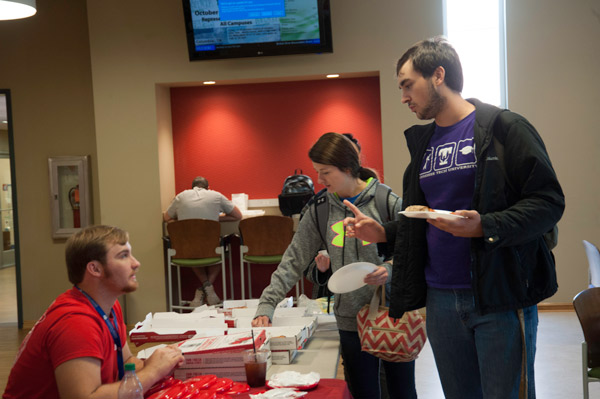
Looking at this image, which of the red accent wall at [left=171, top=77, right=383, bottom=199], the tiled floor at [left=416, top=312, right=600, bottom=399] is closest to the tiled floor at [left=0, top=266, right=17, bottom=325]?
the red accent wall at [left=171, top=77, right=383, bottom=199]

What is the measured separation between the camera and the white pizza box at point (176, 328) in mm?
2449

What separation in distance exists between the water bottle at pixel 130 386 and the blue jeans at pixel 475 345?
2.92 ft

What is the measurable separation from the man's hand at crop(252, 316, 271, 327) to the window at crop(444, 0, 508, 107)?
16.2 feet

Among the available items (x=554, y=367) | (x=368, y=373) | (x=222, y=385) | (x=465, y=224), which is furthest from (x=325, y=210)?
(x=554, y=367)

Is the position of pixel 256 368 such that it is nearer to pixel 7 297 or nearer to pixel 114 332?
pixel 114 332

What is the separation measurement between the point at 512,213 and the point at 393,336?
0.80 meters

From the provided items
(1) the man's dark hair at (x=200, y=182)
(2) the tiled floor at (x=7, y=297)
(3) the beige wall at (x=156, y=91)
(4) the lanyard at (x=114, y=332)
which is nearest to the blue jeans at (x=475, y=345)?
(4) the lanyard at (x=114, y=332)

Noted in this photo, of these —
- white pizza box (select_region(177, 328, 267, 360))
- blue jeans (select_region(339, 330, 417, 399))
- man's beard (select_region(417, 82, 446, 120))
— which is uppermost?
man's beard (select_region(417, 82, 446, 120))

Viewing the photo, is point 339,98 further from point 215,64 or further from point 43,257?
point 43,257

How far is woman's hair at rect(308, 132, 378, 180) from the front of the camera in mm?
2586

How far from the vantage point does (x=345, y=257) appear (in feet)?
8.35

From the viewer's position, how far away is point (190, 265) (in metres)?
6.34

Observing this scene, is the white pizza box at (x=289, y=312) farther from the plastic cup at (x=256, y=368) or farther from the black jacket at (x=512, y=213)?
the black jacket at (x=512, y=213)

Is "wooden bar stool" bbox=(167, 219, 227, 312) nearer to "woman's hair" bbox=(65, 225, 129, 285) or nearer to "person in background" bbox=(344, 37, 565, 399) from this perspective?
"woman's hair" bbox=(65, 225, 129, 285)
